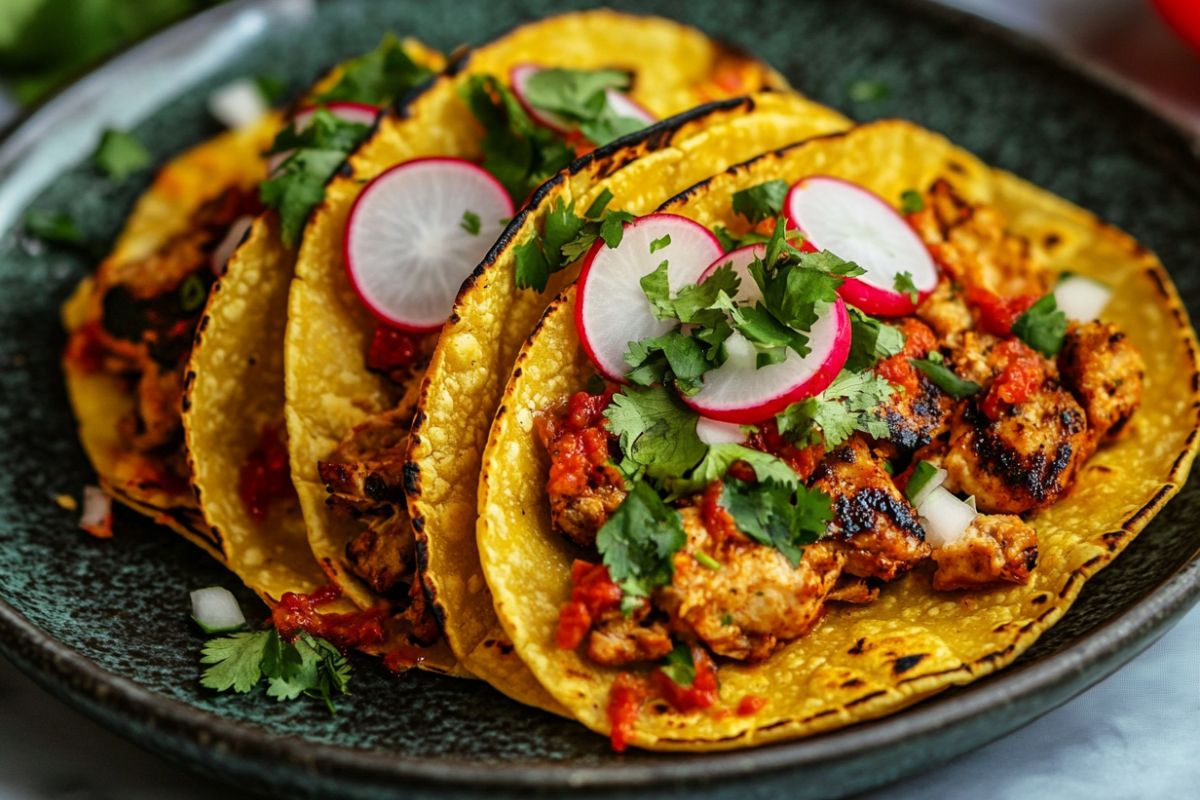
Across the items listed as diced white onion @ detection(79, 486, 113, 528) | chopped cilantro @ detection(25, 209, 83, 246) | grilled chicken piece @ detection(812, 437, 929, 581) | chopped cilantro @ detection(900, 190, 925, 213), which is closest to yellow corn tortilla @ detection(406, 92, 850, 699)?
grilled chicken piece @ detection(812, 437, 929, 581)

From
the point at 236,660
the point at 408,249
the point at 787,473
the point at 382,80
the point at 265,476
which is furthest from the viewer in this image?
the point at 382,80

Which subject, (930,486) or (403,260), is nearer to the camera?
(930,486)

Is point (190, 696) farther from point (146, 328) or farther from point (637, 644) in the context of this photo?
point (146, 328)

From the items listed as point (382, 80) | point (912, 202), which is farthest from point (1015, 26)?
point (382, 80)

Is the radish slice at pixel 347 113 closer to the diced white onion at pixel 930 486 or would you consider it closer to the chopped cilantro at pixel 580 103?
the chopped cilantro at pixel 580 103

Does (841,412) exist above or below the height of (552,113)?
below

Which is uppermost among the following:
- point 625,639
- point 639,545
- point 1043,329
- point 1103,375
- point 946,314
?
point 946,314

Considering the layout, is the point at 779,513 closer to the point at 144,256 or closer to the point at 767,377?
the point at 767,377

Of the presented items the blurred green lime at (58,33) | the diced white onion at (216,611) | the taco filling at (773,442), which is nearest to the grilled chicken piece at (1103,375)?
the taco filling at (773,442)
